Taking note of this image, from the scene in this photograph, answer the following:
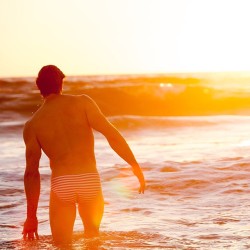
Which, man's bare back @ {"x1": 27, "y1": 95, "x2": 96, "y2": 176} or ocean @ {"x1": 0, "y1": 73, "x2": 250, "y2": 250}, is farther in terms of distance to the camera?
ocean @ {"x1": 0, "y1": 73, "x2": 250, "y2": 250}

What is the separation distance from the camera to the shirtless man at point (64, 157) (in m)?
5.20

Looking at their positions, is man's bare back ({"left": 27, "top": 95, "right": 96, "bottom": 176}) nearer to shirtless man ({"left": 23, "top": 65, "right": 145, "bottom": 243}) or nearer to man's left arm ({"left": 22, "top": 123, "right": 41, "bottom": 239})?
shirtless man ({"left": 23, "top": 65, "right": 145, "bottom": 243})

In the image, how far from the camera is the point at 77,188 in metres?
5.19

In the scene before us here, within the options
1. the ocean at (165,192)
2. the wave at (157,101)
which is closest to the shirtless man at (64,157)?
the ocean at (165,192)

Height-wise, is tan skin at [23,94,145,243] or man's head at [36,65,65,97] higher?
man's head at [36,65,65,97]

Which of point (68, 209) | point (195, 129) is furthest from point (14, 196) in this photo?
point (195, 129)

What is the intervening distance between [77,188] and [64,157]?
0.28 meters

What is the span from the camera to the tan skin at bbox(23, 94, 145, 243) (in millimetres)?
5215

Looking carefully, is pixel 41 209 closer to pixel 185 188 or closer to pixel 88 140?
pixel 185 188

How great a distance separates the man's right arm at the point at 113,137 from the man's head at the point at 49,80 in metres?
0.27

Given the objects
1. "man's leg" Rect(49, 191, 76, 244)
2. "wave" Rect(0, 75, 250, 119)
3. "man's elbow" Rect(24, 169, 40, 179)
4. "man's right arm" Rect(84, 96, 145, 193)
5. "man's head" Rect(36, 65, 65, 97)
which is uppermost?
"man's head" Rect(36, 65, 65, 97)

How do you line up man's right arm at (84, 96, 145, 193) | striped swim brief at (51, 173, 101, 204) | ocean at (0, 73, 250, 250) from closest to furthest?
man's right arm at (84, 96, 145, 193)
striped swim brief at (51, 173, 101, 204)
ocean at (0, 73, 250, 250)

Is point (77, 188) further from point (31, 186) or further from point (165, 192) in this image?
point (165, 192)

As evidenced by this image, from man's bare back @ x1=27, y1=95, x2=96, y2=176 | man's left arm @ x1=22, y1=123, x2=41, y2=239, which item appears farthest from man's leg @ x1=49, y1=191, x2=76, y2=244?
man's bare back @ x1=27, y1=95, x2=96, y2=176
